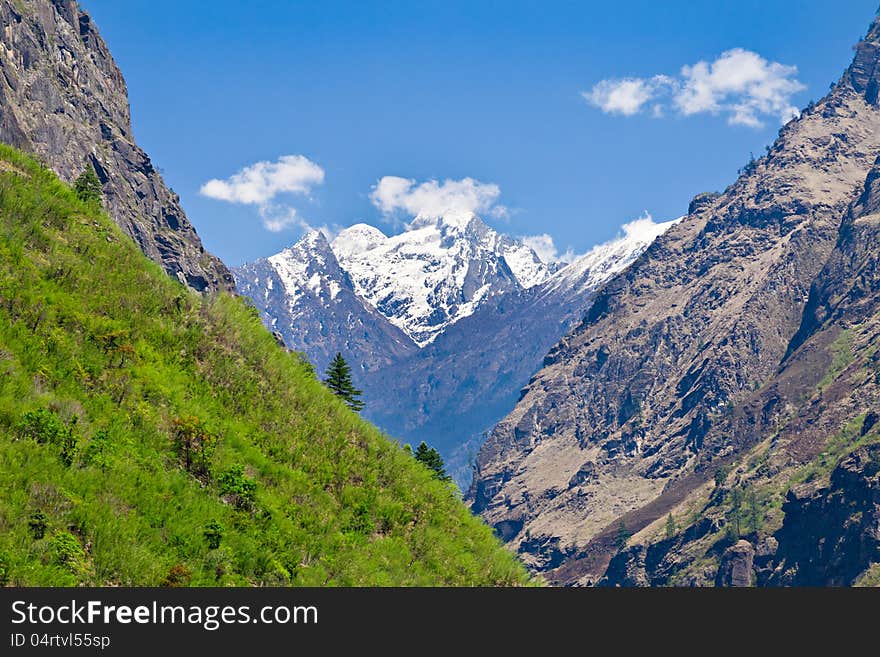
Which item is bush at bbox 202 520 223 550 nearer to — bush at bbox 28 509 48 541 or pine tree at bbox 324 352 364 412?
bush at bbox 28 509 48 541

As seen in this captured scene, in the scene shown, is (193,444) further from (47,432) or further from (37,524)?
(37,524)

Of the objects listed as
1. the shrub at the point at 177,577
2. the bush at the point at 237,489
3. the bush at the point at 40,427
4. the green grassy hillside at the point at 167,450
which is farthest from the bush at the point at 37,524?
the bush at the point at 237,489

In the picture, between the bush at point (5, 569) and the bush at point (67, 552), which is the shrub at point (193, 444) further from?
A: the bush at point (5, 569)

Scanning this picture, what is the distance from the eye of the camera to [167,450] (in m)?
27.4

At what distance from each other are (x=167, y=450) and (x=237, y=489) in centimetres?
232

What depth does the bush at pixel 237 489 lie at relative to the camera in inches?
1077

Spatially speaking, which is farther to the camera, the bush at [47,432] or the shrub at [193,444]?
the shrub at [193,444]

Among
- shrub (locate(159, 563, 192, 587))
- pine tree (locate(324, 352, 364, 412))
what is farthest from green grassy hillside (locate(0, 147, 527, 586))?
pine tree (locate(324, 352, 364, 412))

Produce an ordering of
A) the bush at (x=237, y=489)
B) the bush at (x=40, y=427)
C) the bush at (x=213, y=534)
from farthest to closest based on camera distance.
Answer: the bush at (x=237, y=489) < the bush at (x=213, y=534) < the bush at (x=40, y=427)

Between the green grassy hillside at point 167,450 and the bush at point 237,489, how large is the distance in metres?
0.05

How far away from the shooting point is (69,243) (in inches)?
1324

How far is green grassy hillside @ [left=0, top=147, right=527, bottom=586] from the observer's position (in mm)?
23391

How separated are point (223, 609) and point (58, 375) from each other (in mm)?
10750

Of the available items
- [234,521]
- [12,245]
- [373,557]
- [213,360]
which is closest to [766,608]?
[373,557]
